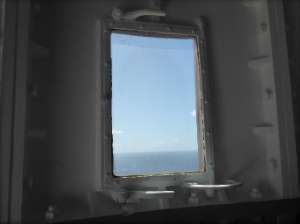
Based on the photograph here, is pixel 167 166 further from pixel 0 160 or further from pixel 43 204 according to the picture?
pixel 0 160

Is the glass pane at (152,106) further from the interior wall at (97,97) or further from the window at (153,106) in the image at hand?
the interior wall at (97,97)

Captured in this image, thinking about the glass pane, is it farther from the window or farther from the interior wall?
the interior wall

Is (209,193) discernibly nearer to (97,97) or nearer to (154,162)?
(154,162)

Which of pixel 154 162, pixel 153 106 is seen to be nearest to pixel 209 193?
pixel 154 162

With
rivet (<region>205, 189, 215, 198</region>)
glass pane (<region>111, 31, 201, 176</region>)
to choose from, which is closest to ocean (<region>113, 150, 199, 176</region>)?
glass pane (<region>111, 31, 201, 176</region>)

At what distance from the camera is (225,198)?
1.34 meters

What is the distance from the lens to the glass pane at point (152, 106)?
1.27 m

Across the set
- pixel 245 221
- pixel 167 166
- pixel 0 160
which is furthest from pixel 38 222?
pixel 245 221

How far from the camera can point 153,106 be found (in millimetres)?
1321

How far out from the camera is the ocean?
124cm

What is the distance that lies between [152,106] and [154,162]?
0.25m

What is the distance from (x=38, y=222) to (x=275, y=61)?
1.31 m

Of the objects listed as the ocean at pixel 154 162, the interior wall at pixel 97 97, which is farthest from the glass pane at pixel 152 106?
the interior wall at pixel 97 97

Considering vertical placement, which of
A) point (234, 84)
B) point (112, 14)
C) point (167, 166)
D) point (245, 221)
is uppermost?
point (112, 14)
